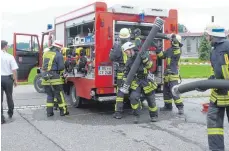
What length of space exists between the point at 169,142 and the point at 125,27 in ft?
11.7

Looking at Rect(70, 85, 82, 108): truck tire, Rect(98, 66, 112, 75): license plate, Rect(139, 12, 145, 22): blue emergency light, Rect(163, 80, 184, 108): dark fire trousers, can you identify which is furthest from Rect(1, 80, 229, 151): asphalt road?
Rect(139, 12, 145, 22): blue emergency light

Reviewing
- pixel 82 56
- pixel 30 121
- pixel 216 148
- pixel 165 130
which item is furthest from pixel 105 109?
pixel 216 148

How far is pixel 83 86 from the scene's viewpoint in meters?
8.15

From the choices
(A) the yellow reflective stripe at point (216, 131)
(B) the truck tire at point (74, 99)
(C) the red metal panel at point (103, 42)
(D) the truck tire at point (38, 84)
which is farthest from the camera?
(D) the truck tire at point (38, 84)

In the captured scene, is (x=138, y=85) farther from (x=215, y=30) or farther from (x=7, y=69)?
(x=7, y=69)

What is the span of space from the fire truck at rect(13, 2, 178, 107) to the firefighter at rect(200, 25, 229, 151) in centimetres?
330

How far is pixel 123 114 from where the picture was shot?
800 centimetres

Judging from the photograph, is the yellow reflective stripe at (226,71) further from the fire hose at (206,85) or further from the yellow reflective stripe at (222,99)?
the fire hose at (206,85)

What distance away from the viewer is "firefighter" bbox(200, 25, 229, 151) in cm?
445

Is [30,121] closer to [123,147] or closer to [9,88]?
[9,88]

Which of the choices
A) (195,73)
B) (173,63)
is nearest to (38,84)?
(173,63)

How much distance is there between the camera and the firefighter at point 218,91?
4.45 metres

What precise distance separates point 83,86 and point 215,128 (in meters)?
4.20

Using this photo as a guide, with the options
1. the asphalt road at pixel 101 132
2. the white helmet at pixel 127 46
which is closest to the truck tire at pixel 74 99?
the asphalt road at pixel 101 132
